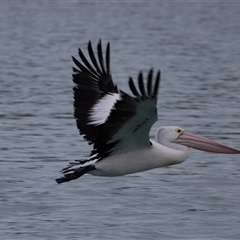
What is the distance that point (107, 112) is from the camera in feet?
26.5

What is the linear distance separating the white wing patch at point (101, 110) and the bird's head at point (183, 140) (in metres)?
0.74

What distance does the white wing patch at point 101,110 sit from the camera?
8.12 m

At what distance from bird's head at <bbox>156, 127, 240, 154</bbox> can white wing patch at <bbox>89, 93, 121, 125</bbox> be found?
74 centimetres

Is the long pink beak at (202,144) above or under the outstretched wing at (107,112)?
under

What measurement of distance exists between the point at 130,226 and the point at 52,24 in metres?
32.6

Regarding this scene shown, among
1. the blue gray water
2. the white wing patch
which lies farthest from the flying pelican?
the blue gray water

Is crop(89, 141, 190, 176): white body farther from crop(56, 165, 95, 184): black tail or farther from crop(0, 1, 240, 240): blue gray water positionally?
crop(0, 1, 240, 240): blue gray water

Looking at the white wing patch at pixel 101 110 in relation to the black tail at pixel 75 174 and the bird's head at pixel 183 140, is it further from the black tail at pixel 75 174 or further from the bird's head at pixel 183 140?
the bird's head at pixel 183 140

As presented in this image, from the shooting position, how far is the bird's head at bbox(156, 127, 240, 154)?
29.1 ft

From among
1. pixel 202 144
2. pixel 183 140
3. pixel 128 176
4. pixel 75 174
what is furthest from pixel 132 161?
pixel 128 176

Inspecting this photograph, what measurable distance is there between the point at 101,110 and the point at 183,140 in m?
1.08

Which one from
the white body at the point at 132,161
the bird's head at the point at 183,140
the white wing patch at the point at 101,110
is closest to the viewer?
the white wing patch at the point at 101,110

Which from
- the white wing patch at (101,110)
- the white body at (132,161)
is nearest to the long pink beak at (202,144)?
the white body at (132,161)

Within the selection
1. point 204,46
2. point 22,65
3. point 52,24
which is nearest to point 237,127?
point 22,65
